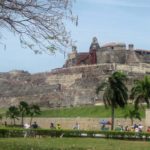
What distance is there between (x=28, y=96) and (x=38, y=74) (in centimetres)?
1164

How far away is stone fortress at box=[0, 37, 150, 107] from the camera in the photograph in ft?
297

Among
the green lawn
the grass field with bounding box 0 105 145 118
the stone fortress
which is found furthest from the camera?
the stone fortress

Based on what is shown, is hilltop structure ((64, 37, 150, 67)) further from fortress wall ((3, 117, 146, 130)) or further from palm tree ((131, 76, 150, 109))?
palm tree ((131, 76, 150, 109))

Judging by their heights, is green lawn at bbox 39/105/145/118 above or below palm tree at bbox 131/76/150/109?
below

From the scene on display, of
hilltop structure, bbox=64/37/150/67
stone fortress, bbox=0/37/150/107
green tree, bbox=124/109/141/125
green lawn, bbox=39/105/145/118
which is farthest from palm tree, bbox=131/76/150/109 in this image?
hilltop structure, bbox=64/37/150/67

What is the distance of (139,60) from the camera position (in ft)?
349

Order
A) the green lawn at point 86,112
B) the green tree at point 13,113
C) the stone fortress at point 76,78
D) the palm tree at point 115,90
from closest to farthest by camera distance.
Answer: the palm tree at point 115,90 < the green lawn at point 86,112 < the green tree at point 13,113 < the stone fortress at point 76,78

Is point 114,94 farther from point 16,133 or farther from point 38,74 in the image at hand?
point 38,74

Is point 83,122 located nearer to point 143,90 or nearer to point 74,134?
point 143,90

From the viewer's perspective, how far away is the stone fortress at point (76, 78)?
297 ft

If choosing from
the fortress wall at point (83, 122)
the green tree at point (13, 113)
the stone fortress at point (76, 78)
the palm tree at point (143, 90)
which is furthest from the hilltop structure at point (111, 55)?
the palm tree at point (143, 90)

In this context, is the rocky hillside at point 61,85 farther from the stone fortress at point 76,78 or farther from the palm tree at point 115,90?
the palm tree at point 115,90

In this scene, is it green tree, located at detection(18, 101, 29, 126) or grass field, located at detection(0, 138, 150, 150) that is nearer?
grass field, located at detection(0, 138, 150, 150)

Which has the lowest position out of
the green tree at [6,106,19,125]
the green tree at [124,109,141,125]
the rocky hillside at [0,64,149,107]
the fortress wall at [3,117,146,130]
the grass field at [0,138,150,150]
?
the grass field at [0,138,150,150]
